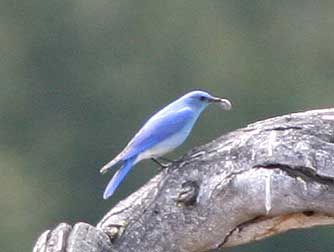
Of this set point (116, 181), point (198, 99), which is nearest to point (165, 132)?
point (198, 99)

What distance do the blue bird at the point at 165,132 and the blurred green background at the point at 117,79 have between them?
1257cm

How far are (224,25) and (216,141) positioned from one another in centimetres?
1767

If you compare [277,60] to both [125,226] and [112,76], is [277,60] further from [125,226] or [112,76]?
[125,226]

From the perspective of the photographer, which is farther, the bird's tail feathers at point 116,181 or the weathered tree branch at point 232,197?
the bird's tail feathers at point 116,181

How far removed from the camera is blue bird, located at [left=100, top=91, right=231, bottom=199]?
6.81m

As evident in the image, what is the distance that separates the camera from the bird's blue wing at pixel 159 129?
268 inches

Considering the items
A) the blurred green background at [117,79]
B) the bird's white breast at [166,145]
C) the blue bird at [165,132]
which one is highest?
the blue bird at [165,132]

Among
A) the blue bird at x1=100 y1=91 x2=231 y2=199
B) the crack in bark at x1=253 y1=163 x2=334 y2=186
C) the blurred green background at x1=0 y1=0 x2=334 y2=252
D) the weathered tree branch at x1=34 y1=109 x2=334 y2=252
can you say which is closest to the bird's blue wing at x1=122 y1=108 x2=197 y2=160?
the blue bird at x1=100 y1=91 x2=231 y2=199

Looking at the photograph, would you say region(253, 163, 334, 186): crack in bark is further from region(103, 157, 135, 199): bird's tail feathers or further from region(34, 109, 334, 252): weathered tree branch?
region(103, 157, 135, 199): bird's tail feathers

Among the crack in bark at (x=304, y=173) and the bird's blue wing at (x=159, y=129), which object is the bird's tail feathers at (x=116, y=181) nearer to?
the bird's blue wing at (x=159, y=129)

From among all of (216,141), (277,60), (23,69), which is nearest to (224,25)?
(277,60)

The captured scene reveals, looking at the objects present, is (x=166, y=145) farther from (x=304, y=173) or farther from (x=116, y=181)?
(x=304, y=173)

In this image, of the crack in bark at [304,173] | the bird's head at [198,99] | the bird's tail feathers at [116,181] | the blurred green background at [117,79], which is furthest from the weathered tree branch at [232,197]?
the blurred green background at [117,79]

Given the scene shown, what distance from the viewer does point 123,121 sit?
2308 cm
